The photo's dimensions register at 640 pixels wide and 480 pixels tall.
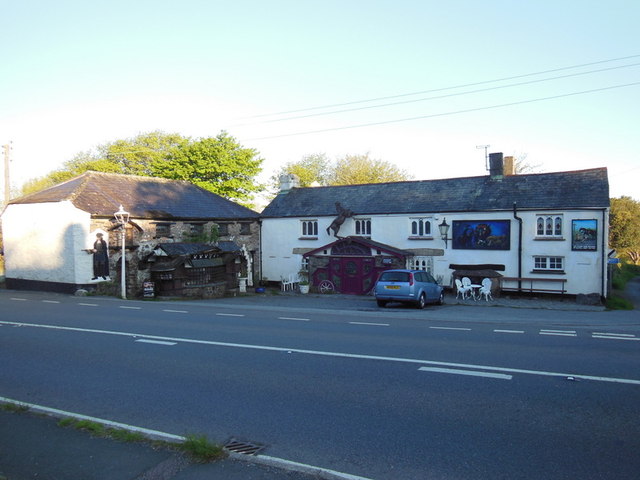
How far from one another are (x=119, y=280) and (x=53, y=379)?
17.6 m

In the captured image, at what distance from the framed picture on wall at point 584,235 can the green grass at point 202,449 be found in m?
22.0

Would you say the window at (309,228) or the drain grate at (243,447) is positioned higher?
the window at (309,228)

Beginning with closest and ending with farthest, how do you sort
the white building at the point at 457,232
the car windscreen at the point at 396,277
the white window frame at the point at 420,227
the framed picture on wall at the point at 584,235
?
1. the car windscreen at the point at 396,277
2. the framed picture on wall at the point at 584,235
3. the white building at the point at 457,232
4. the white window frame at the point at 420,227

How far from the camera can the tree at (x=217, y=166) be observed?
4397 cm

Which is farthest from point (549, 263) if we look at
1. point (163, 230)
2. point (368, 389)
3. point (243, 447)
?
point (243, 447)

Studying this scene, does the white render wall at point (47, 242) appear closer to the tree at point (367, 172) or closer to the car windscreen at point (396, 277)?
the car windscreen at point (396, 277)

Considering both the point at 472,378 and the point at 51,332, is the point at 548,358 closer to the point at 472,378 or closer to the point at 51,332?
the point at 472,378

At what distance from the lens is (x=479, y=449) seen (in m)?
4.98

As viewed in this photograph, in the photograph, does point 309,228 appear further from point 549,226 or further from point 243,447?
point 243,447

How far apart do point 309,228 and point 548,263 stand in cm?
1392

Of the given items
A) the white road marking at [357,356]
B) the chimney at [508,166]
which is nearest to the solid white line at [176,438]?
the white road marking at [357,356]

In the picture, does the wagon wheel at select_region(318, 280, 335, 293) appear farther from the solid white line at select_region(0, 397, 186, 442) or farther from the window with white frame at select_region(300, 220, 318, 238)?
the solid white line at select_region(0, 397, 186, 442)

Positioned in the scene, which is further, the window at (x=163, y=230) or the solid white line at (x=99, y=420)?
the window at (x=163, y=230)

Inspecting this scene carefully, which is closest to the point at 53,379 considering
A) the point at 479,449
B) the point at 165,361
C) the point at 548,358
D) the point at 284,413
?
the point at 165,361
